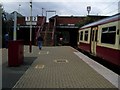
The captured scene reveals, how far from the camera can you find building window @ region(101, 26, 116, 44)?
18.1 metres

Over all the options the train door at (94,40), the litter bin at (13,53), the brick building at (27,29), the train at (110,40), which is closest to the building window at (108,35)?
the train at (110,40)

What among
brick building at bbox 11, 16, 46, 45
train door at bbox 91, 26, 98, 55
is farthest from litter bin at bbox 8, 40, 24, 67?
brick building at bbox 11, 16, 46, 45

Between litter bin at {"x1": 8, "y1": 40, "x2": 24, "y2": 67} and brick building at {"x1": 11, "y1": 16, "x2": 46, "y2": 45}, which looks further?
brick building at {"x1": 11, "y1": 16, "x2": 46, "y2": 45}

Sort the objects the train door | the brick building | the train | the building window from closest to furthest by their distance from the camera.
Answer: the train, the building window, the train door, the brick building

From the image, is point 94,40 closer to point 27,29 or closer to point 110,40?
point 110,40

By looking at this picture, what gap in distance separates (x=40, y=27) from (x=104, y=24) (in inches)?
1565

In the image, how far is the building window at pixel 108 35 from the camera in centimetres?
1812

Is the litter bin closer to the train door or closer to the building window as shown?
the building window

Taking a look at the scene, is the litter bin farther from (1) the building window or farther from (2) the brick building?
(2) the brick building

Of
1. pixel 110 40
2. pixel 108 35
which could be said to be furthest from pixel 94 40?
pixel 110 40

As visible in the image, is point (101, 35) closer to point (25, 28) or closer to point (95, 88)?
point (95, 88)

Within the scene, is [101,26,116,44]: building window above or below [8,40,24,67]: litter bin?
above

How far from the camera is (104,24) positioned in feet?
69.7

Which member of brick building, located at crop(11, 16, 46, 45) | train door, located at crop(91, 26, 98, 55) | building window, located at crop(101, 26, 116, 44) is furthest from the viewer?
brick building, located at crop(11, 16, 46, 45)
